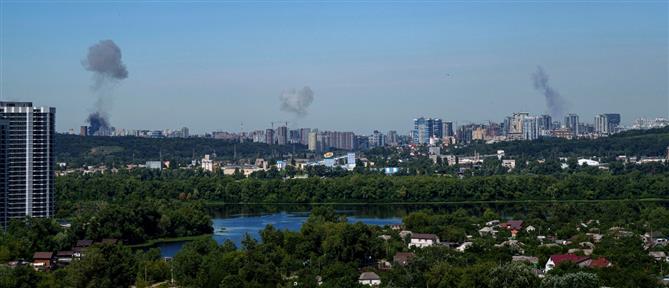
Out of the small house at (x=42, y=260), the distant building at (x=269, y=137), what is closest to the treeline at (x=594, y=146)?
the distant building at (x=269, y=137)

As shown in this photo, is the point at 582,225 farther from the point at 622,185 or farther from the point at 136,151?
the point at 136,151

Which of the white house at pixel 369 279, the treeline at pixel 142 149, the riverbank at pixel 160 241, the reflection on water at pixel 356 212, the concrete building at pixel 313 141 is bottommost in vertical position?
the riverbank at pixel 160 241

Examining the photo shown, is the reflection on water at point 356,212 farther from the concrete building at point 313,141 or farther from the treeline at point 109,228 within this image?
the concrete building at point 313,141

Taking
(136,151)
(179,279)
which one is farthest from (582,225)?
(136,151)

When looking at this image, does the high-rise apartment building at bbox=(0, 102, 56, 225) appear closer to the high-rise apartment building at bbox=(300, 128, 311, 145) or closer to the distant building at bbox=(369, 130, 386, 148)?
the high-rise apartment building at bbox=(300, 128, 311, 145)

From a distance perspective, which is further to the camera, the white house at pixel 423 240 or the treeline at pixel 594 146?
the treeline at pixel 594 146

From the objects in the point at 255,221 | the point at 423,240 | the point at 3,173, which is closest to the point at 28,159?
the point at 3,173

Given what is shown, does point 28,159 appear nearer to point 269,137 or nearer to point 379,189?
point 379,189
